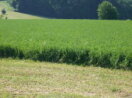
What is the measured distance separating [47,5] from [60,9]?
5.01 meters

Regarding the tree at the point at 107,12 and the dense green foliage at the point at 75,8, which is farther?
the dense green foliage at the point at 75,8

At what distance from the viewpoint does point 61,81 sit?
29.1ft

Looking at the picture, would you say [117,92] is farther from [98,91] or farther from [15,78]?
[15,78]

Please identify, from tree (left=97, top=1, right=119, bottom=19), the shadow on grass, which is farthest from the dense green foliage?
the shadow on grass

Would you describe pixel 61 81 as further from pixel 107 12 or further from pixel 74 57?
pixel 107 12

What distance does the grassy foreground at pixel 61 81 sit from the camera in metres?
7.71

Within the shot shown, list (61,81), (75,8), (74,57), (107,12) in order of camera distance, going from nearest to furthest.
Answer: (61,81) → (74,57) → (107,12) → (75,8)

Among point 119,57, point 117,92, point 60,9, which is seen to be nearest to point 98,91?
point 117,92

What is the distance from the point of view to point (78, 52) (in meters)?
11.9

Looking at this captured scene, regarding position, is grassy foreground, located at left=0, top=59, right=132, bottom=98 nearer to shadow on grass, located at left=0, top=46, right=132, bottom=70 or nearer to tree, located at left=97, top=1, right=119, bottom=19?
shadow on grass, located at left=0, top=46, right=132, bottom=70

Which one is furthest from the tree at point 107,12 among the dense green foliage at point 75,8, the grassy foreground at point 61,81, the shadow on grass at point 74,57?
the grassy foreground at point 61,81

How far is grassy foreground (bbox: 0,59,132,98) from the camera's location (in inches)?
303

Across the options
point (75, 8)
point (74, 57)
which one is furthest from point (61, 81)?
point (75, 8)

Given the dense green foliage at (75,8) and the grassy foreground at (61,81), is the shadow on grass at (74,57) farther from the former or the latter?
the dense green foliage at (75,8)
